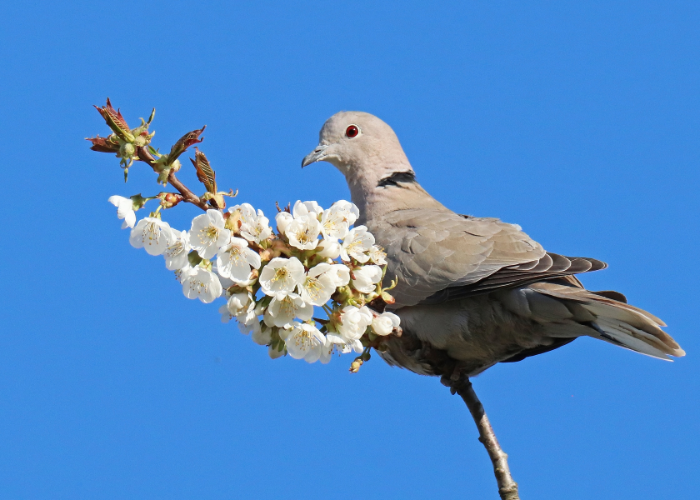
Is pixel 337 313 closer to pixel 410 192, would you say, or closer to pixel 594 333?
pixel 594 333

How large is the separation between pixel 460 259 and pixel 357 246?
1463 millimetres

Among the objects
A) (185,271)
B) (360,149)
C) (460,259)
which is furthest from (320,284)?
(360,149)

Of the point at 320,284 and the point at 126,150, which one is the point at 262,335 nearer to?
the point at 320,284

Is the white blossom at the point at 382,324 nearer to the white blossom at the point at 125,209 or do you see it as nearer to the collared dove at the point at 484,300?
the collared dove at the point at 484,300

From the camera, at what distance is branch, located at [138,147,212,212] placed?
98.0 inches

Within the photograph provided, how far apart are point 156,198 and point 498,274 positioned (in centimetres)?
202

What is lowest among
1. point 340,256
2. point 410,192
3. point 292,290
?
point 292,290

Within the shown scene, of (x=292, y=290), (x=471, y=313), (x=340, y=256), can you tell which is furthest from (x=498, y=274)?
(x=292, y=290)

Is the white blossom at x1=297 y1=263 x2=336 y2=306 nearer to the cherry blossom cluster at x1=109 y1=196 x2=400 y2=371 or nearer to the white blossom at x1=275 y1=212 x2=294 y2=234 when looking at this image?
the cherry blossom cluster at x1=109 y1=196 x2=400 y2=371

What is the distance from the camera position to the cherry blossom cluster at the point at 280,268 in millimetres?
2498

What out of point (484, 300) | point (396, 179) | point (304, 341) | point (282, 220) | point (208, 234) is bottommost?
point (304, 341)

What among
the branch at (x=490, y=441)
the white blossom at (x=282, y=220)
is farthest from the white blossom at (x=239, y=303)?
the branch at (x=490, y=441)

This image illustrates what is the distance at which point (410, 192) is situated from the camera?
539 centimetres

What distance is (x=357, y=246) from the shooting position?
2.77 meters
